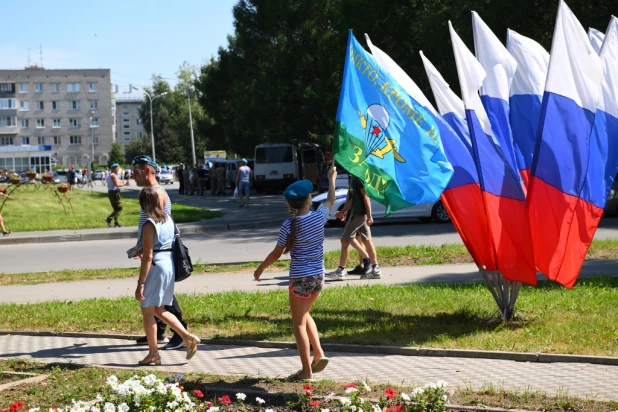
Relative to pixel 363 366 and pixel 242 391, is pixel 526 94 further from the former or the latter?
pixel 242 391

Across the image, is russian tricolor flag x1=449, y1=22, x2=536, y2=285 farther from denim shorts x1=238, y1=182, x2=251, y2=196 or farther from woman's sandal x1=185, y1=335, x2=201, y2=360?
denim shorts x1=238, y1=182, x2=251, y2=196

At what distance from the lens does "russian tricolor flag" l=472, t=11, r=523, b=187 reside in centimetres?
882

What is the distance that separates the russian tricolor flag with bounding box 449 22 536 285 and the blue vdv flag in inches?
15.3

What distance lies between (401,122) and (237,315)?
2956mm

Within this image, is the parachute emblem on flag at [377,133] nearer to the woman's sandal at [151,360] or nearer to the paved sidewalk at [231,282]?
the woman's sandal at [151,360]

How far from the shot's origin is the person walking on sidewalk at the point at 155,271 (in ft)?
24.5

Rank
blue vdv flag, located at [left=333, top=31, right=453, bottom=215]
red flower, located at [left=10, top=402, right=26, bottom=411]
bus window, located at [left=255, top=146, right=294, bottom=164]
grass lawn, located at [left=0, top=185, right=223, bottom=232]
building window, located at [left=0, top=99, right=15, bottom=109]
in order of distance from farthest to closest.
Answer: building window, located at [left=0, top=99, right=15, bottom=109] < bus window, located at [left=255, top=146, right=294, bottom=164] < grass lawn, located at [left=0, top=185, right=223, bottom=232] < blue vdv flag, located at [left=333, top=31, right=453, bottom=215] < red flower, located at [left=10, top=402, right=26, bottom=411]

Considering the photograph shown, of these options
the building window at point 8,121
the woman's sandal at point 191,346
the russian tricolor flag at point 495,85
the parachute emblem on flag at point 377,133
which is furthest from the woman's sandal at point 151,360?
the building window at point 8,121

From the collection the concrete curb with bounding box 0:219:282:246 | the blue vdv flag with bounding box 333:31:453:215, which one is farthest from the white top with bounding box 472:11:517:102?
the concrete curb with bounding box 0:219:282:246

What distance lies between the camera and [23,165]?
120375mm

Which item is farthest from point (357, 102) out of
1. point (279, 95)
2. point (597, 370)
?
point (279, 95)

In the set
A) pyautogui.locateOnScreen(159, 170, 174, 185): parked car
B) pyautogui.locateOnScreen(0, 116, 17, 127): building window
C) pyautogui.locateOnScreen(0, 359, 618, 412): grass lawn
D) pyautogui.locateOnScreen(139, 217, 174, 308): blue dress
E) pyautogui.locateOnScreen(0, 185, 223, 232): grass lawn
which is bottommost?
pyautogui.locateOnScreen(159, 170, 174, 185): parked car

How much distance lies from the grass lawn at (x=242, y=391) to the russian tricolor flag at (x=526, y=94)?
3422mm

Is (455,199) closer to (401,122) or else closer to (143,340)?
(401,122)
